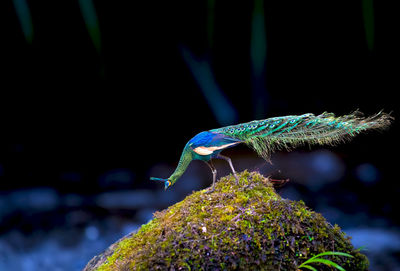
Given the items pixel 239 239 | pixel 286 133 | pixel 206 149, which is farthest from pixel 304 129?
pixel 239 239

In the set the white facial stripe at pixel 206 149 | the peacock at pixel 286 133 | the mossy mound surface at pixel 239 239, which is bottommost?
the mossy mound surface at pixel 239 239

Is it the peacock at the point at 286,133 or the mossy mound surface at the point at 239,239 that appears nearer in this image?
the mossy mound surface at the point at 239,239

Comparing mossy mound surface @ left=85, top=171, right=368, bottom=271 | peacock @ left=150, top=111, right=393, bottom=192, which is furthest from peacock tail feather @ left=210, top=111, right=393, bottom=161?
mossy mound surface @ left=85, top=171, right=368, bottom=271

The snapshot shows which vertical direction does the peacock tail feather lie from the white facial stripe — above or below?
above

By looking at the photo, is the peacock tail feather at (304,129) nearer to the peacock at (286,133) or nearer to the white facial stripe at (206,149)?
the peacock at (286,133)

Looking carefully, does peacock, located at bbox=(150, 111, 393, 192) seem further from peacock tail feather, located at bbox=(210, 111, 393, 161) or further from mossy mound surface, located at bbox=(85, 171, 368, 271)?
mossy mound surface, located at bbox=(85, 171, 368, 271)

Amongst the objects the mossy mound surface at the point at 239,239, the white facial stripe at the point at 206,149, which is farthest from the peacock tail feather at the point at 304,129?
the mossy mound surface at the point at 239,239

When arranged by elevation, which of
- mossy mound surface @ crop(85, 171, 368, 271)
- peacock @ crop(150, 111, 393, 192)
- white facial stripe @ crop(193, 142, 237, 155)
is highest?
peacock @ crop(150, 111, 393, 192)

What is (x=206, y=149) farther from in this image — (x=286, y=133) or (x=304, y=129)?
(x=304, y=129)

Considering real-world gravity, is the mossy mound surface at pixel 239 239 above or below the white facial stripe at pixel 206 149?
below
